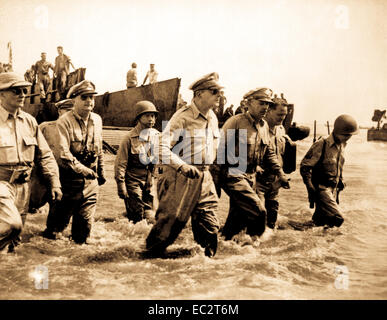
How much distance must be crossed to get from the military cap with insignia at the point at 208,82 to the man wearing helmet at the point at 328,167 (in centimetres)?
276

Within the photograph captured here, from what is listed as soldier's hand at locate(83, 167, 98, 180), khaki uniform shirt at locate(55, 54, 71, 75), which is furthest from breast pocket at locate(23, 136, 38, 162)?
khaki uniform shirt at locate(55, 54, 71, 75)

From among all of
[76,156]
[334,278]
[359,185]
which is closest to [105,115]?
[359,185]

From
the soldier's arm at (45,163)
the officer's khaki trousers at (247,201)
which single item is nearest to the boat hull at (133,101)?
the officer's khaki trousers at (247,201)

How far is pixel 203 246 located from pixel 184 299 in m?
1.15

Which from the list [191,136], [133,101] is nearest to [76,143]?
[191,136]

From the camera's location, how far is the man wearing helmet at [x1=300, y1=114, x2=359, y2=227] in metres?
Result: 7.66

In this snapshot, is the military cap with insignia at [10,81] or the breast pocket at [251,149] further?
the breast pocket at [251,149]

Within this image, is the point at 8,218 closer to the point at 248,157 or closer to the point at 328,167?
the point at 248,157

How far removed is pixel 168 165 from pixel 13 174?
5.25 feet

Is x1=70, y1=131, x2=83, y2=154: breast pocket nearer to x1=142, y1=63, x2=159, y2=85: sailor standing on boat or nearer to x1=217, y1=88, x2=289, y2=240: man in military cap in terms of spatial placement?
x1=217, y1=88, x2=289, y2=240: man in military cap

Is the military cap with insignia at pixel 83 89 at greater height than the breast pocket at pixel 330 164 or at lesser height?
greater

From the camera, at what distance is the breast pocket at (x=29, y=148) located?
4965 millimetres

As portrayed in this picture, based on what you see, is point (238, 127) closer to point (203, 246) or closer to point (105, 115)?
point (203, 246)

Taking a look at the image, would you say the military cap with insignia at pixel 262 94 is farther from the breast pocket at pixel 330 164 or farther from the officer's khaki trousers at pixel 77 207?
the officer's khaki trousers at pixel 77 207
